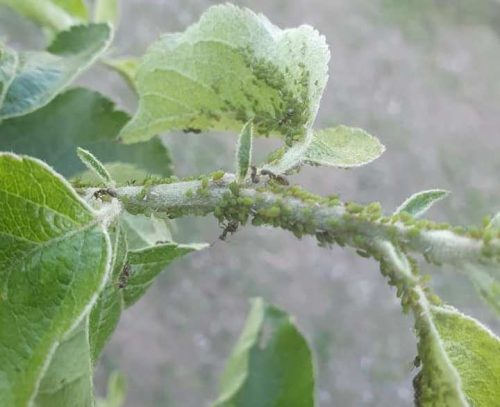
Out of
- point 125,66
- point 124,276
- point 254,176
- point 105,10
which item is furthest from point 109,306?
point 105,10

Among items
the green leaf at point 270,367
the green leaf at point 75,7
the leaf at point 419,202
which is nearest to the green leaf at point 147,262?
the leaf at point 419,202

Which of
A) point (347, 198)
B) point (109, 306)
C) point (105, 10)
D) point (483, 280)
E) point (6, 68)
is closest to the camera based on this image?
point (483, 280)

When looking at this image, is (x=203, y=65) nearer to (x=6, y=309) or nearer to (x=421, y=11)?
(x=6, y=309)

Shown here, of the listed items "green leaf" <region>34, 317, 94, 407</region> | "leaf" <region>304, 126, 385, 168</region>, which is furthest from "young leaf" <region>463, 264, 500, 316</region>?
"green leaf" <region>34, 317, 94, 407</region>

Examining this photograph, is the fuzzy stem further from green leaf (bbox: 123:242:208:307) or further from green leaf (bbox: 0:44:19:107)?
green leaf (bbox: 0:44:19:107)

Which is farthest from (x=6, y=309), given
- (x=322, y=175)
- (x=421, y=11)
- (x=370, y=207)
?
(x=421, y=11)

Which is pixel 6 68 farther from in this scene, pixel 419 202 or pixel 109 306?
pixel 419 202
